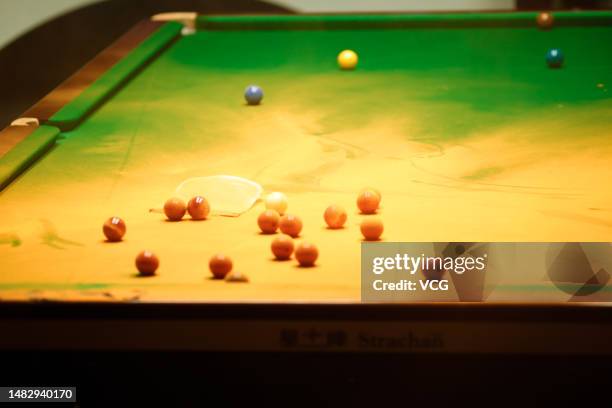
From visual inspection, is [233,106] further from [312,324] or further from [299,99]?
[312,324]

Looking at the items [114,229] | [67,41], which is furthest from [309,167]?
[67,41]

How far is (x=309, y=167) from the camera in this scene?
2463 mm

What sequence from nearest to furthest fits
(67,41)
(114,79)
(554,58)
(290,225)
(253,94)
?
(290,225)
(253,94)
(114,79)
(554,58)
(67,41)

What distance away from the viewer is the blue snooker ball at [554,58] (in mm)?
3436

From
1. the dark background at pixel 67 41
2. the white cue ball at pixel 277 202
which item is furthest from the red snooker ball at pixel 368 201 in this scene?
the dark background at pixel 67 41

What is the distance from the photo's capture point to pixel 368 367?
1.76 meters

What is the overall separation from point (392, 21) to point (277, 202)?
88.0 inches

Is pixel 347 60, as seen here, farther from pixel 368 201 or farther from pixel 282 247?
pixel 282 247

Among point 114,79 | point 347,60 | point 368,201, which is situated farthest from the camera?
point 347,60

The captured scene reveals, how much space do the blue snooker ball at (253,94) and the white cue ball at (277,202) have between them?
1.05 meters

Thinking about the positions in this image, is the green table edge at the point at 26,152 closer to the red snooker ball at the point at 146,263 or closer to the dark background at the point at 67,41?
the red snooker ball at the point at 146,263

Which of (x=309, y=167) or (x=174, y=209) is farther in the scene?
(x=309, y=167)

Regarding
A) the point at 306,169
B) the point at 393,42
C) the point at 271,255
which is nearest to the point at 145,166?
the point at 306,169

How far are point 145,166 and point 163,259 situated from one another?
69cm
